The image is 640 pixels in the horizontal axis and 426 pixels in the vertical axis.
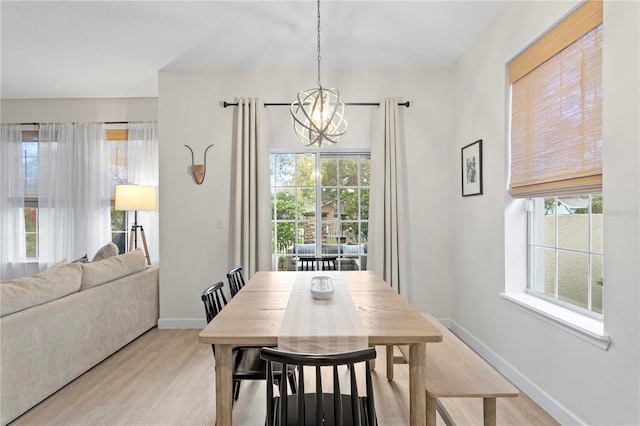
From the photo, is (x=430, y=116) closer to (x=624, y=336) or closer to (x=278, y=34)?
(x=278, y=34)

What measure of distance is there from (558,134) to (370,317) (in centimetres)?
157

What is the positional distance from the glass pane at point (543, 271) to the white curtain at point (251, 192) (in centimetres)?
236

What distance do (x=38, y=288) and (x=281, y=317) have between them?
5.90 ft

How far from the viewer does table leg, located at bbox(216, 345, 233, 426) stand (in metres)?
1.47

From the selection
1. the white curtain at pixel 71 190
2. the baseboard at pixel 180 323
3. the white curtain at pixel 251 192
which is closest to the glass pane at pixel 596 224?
the white curtain at pixel 251 192

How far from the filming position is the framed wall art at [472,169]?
120 inches

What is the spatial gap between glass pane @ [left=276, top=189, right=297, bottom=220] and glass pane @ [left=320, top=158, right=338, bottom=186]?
1.24 feet

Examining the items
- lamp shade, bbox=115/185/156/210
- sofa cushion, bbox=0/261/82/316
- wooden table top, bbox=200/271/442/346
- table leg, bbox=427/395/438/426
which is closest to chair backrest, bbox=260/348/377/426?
wooden table top, bbox=200/271/442/346

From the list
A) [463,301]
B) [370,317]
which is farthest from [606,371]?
[463,301]

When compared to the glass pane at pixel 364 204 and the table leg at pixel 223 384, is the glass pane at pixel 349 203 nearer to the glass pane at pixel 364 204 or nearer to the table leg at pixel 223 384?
the glass pane at pixel 364 204

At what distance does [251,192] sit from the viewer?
12.0 ft

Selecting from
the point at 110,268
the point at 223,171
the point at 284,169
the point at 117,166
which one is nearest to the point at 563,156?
the point at 284,169

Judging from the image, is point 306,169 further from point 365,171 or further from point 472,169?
point 472,169

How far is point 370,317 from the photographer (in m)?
1.65
